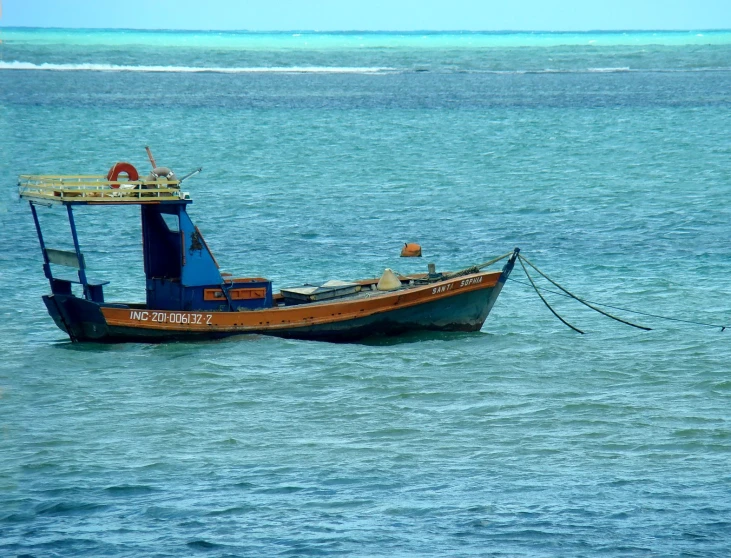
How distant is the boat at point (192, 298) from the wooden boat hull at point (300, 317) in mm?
19

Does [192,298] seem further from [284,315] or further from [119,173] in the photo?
[119,173]

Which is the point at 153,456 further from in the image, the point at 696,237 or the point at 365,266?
the point at 696,237

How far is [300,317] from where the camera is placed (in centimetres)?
2270

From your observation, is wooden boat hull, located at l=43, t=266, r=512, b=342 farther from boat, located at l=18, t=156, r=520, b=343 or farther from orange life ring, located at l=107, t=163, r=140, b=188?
orange life ring, located at l=107, t=163, r=140, b=188

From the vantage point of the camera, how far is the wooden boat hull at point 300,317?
2239cm

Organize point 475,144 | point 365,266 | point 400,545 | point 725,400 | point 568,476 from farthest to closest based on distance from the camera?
point 475,144, point 365,266, point 725,400, point 568,476, point 400,545

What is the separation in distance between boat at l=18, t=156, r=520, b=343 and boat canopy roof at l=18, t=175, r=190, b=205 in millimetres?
21

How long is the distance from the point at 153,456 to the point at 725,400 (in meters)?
9.26

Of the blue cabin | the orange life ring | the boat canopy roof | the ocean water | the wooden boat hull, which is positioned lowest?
the ocean water

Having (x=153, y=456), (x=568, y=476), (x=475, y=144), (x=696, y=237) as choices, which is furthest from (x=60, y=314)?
(x=475, y=144)

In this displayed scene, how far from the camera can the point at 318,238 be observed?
3538 cm

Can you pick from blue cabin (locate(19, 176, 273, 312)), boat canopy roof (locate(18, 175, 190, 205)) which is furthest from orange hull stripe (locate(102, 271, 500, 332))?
boat canopy roof (locate(18, 175, 190, 205))

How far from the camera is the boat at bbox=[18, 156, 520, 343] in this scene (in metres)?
22.3

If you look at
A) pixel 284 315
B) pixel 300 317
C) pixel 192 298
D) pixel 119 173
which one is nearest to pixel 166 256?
pixel 192 298
